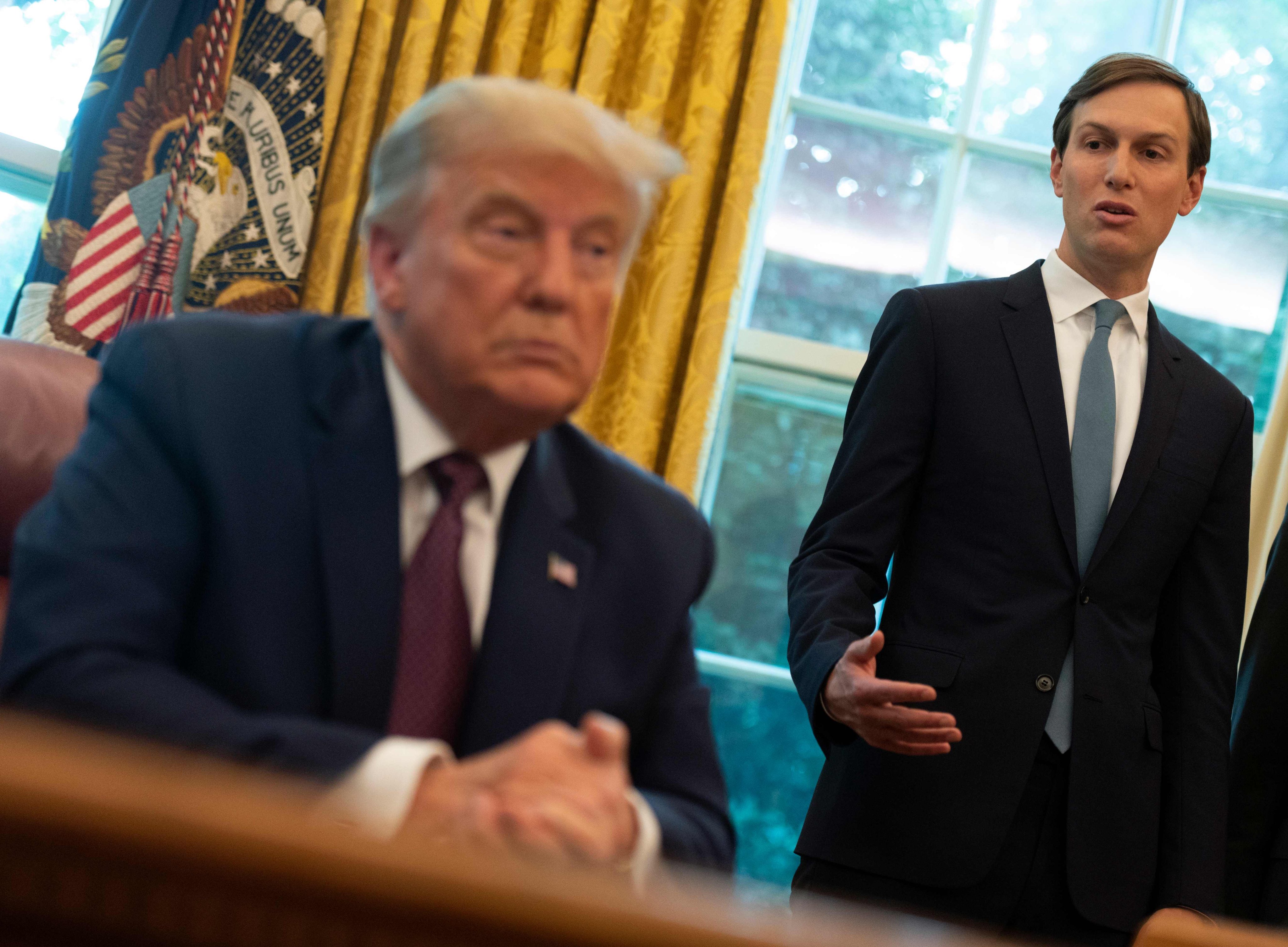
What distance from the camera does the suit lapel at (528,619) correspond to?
1077mm

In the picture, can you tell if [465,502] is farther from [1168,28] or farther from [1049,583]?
[1168,28]

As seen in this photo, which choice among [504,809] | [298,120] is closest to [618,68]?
[298,120]

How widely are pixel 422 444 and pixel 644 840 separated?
0.42m

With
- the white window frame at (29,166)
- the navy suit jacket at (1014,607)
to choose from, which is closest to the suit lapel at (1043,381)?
the navy suit jacket at (1014,607)

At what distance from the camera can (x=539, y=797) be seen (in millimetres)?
863

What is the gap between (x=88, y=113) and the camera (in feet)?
8.71

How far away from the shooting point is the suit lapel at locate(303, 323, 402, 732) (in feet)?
3.40

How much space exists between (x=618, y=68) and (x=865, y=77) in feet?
2.86

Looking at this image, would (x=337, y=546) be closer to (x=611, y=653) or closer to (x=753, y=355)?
(x=611, y=653)

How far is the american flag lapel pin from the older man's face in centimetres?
13

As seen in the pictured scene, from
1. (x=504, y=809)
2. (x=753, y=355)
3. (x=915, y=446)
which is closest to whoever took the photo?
(x=504, y=809)

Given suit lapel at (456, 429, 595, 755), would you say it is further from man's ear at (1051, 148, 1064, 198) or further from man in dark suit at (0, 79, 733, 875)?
man's ear at (1051, 148, 1064, 198)

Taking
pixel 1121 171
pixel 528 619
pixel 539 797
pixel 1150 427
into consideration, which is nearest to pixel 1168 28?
pixel 1121 171

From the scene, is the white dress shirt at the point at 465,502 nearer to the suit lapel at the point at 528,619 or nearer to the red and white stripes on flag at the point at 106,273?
the suit lapel at the point at 528,619
